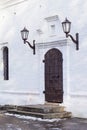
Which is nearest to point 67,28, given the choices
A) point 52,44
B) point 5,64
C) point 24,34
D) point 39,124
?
point 52,44

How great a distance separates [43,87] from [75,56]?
2.19 meters

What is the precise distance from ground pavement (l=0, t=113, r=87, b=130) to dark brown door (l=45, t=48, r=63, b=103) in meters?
1.48

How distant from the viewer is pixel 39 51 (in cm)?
1575

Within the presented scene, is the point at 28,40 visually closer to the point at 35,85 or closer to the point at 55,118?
the point at 35,85

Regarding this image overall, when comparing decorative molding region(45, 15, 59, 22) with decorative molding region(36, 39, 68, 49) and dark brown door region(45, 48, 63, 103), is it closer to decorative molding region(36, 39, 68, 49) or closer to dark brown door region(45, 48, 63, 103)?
decorative molding region(36, 39, 68, 49)

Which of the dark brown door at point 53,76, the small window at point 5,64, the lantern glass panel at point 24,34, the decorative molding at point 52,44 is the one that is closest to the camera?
the decorative molding at point 52,44

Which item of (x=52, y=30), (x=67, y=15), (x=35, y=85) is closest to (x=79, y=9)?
(x=67, y=15)

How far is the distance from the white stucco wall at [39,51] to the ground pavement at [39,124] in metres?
1.01

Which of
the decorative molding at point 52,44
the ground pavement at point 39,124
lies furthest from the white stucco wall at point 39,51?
the ground pavement at point 39,124

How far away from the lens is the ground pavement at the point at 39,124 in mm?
11570

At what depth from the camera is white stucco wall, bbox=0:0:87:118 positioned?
45.2 ft

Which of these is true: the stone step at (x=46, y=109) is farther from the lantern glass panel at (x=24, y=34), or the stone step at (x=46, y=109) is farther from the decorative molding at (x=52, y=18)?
the decorative molding at (x=52, y=18)

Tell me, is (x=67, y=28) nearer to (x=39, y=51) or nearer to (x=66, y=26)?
(x=66, y=26)

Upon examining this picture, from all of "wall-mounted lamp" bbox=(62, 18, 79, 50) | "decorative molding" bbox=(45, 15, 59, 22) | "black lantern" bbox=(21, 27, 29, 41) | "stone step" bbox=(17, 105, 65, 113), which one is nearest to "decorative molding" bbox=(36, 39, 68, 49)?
"wall-mounted lamp" bbox=(62, 18, 79, 50)
